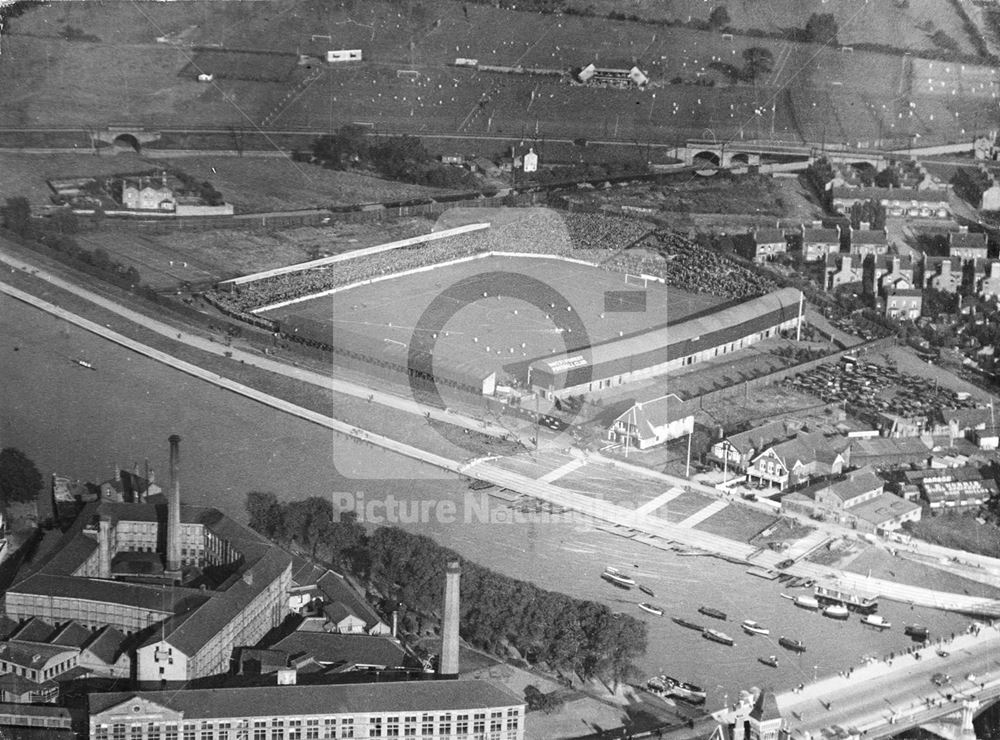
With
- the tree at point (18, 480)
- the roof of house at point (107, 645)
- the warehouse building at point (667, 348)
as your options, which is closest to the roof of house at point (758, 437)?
the warehouse building at point (667, 348)

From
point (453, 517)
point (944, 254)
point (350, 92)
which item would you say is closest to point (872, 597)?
point (453, 517)

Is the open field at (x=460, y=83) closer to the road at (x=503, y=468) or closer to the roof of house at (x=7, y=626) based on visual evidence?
the road at (x=503, y=468)

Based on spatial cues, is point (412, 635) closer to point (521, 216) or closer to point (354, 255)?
point (354, 255)

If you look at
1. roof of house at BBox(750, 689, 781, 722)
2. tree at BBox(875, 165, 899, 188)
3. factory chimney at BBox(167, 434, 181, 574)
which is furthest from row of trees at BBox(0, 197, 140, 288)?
roof of house at BBox(750, 689, 781, 722)

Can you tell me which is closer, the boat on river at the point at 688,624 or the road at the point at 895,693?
the road at the point at 895,693

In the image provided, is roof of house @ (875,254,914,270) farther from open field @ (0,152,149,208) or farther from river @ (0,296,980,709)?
open field @ (0,152,149,208)
